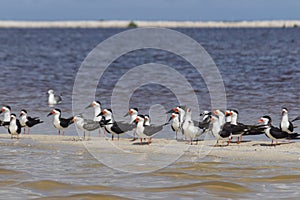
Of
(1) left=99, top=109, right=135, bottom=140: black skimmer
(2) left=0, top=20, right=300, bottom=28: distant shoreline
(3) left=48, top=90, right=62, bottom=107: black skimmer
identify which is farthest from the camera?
(2) left=0, top=20, right=300, bottom=28: distant shoreline

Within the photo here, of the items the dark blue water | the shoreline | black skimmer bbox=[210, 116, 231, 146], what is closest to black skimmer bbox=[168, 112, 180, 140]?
the shoreline

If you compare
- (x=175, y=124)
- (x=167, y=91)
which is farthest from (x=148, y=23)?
(x=175, y=124)

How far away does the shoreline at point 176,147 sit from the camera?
11086 millimetres

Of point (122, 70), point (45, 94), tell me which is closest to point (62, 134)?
point (45, 94)

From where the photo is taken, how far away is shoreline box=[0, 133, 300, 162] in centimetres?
1109

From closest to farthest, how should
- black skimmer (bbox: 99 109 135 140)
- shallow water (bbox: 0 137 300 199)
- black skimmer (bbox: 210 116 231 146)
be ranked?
shallow water (bbox: 0 137 300 199), black skimmer (bbox: 210 116 231 146), black skimmer (bbox: 99 109 135 140)

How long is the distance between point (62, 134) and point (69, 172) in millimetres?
4345

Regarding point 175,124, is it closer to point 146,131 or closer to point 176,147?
point 146,131

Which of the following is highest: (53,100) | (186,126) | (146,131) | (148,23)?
(148,23)

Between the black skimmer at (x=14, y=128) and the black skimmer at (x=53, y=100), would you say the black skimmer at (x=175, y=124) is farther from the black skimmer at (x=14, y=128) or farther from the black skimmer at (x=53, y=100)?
the black skimmer at (x=53, y=100)

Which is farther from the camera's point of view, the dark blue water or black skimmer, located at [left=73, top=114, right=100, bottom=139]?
the dark blue water

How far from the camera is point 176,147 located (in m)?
12.0

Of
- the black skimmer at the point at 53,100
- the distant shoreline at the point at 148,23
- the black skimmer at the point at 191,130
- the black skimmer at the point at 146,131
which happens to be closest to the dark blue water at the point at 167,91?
the black skimmer at the point at 53,100

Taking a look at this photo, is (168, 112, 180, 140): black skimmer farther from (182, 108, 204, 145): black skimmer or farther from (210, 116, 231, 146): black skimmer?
(210, 116, 231, 146): black skimmer
